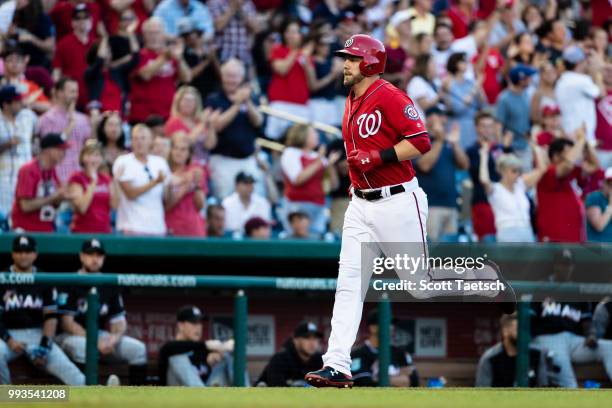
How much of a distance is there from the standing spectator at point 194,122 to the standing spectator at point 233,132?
0.10 meters

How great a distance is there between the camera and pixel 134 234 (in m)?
11.0

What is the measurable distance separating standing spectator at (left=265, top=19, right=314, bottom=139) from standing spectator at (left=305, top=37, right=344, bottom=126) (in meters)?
0.14

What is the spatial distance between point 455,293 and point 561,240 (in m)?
4.18

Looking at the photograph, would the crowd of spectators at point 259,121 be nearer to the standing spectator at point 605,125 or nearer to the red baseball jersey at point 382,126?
the standing spectator at point 605,125

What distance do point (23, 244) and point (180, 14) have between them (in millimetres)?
4394

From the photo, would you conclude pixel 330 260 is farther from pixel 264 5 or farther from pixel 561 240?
pixel 264 5

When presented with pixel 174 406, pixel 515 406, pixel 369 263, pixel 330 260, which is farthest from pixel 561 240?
pixel 174 406

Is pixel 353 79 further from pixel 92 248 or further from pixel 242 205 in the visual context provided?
pixel 242 205

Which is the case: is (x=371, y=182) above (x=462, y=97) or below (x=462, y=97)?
below

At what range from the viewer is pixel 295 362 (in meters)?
10.3

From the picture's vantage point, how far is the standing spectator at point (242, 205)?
11789mm

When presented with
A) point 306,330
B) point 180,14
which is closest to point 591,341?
point 306,330

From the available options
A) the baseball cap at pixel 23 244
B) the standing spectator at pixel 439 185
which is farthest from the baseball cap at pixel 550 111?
the baseball cap at pixel 23 244

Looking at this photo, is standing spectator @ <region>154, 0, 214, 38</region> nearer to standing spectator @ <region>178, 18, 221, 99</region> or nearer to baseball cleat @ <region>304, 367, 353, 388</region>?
standing spectator @ <region>178, 18, 221, 99</region>
